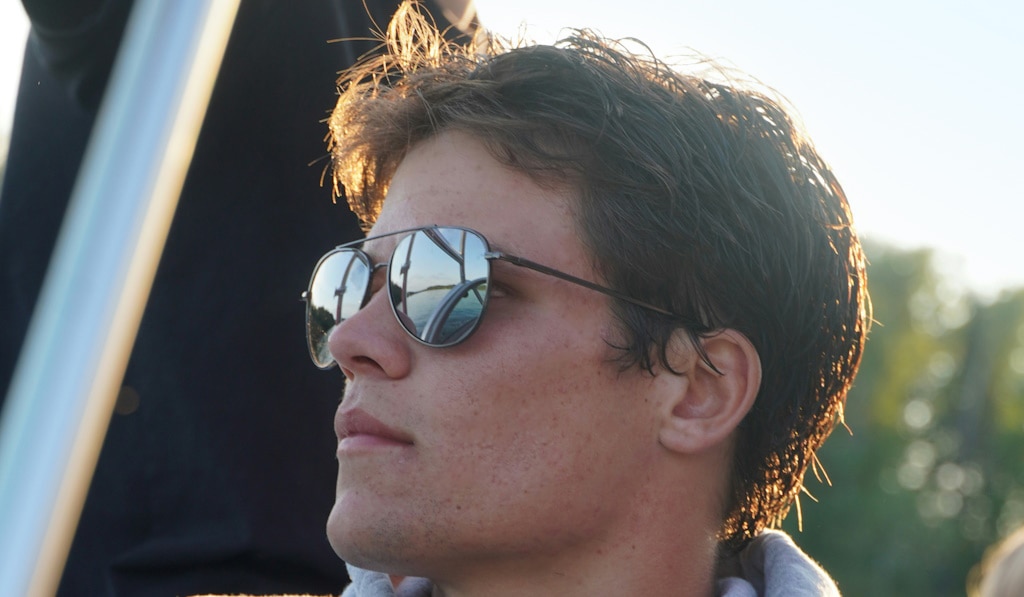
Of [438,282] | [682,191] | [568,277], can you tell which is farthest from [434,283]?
[682,191]

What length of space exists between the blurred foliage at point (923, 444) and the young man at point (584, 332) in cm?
2681

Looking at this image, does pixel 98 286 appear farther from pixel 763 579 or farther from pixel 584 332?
pixel 763 579

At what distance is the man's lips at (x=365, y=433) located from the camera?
219 cm

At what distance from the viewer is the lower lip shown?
2180 millimetres

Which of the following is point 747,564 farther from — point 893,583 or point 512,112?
point 893,583

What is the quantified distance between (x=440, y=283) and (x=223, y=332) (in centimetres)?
61

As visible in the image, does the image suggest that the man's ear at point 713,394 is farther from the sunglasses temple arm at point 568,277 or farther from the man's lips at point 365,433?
the man's lips at point 365,433

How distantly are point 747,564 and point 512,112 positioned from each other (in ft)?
3.65

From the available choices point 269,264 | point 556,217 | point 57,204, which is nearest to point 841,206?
point 556,217

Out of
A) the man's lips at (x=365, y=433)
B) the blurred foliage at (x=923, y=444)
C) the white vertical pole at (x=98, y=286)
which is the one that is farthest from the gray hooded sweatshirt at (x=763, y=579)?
the blurred foliage at (x=923, y=444)

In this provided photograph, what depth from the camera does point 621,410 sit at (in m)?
2.27

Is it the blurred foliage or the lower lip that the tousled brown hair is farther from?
the blurred foliage

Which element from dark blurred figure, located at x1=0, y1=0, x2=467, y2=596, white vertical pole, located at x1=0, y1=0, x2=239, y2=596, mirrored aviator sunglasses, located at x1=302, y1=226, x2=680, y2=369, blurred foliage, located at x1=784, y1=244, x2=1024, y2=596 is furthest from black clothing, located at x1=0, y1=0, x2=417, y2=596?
blurred foliage, located at x1=784, y1=244, x2=1024, y2=596

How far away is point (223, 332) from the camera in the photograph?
2.56 meters
